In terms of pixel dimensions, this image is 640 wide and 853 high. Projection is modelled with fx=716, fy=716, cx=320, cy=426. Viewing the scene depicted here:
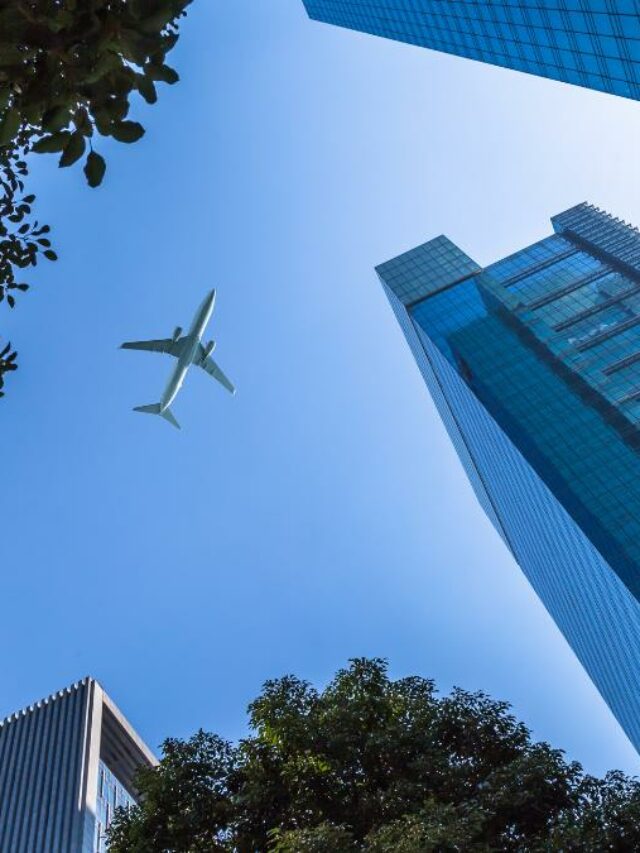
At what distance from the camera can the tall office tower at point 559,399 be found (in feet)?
223

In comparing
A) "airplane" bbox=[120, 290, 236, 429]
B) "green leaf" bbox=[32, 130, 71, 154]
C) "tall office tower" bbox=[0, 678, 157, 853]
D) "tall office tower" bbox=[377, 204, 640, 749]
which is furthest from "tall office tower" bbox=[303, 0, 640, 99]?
"tall office tower" bbox=[0, 678, 157, 853]

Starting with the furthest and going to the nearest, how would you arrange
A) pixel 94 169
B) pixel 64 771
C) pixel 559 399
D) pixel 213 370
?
1. pixel 559 399
2. pixel 64 771
3. pixel 213 370
4. pixel 94 169

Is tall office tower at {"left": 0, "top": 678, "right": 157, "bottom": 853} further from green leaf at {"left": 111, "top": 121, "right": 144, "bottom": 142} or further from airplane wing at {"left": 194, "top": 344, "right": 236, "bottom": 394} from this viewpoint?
green leaf at {"left": 111, "top": 121, "right": 144, "bottom": 142}

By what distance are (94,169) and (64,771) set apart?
66226 mm

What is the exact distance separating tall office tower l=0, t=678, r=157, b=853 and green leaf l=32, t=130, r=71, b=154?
53928 millimetres

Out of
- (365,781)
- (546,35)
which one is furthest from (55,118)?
(546,35)

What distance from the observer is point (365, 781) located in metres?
14.1

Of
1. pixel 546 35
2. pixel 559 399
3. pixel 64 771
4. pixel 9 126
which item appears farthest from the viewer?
pixel 559 399

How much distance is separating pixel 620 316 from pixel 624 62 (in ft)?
164

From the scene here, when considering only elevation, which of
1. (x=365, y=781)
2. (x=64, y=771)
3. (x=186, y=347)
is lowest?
(x=365, y=781)

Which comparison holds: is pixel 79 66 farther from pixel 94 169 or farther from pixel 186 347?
pixel 186 347

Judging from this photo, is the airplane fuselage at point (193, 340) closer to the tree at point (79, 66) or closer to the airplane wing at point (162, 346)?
the airplane wing at point (162, 346)

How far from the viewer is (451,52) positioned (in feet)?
222

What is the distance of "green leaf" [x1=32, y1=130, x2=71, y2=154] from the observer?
421 centimetres
